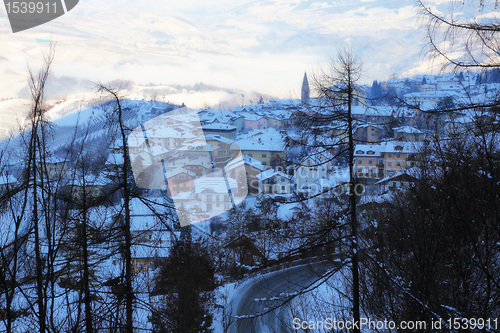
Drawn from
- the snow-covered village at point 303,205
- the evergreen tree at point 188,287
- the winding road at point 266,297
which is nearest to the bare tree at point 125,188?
the snow-covered village at point 303,205

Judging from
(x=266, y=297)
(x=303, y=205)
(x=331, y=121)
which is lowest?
(x=266, y=297)

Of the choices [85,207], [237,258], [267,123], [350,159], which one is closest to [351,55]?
[350,159]

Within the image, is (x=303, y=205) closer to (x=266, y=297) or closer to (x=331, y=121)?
(x=331, y=121)

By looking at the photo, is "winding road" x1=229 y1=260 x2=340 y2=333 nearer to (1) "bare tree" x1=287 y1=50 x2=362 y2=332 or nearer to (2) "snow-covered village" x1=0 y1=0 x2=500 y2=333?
(2) "snow-covered village" x1=0 y1=0 x2=500 y2=333

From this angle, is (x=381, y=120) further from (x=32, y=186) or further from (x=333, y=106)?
(x=32, y=186)

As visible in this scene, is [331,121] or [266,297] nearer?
[331,121]

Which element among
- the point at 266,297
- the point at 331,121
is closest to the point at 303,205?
the point at 331,121

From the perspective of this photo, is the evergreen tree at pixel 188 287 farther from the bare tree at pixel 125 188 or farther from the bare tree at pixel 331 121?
the bare tree at pixel 331 121

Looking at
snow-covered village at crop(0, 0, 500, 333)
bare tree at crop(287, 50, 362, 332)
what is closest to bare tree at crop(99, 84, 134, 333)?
snow-covered village at crop(0, 0, 500, 333)

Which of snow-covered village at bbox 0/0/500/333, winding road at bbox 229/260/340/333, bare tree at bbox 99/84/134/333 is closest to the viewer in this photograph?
snow-covered village at bbox 0/0/500/333

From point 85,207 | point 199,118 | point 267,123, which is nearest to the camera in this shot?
point 85,207

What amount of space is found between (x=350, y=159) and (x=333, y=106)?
366 mm

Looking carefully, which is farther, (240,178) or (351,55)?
(240,178)

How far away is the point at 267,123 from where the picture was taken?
110 ft
